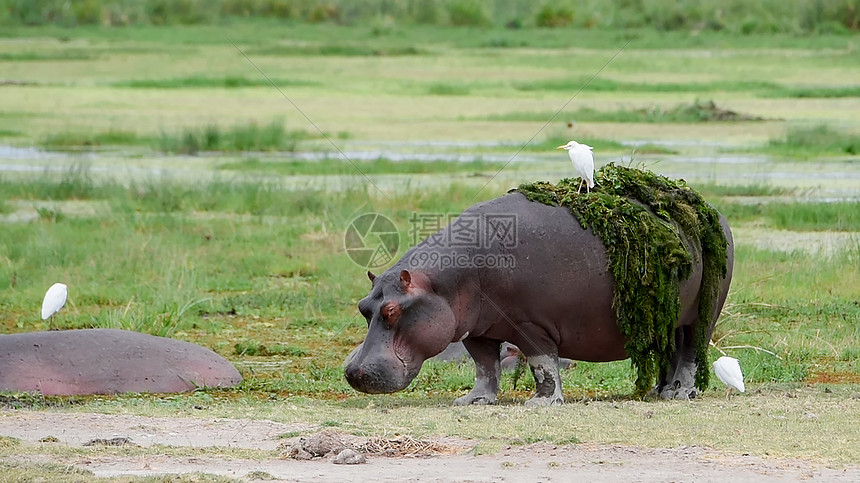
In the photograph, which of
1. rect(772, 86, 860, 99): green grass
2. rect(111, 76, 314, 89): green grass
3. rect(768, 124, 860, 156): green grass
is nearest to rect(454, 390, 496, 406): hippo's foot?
rect(768, 124, 860, 156): green grass

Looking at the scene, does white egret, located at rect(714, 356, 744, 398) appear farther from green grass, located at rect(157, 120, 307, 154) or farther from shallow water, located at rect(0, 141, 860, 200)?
green grass, located at rect(157, 120, 307, 154)

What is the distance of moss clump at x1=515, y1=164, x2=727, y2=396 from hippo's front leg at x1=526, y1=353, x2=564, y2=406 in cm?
41

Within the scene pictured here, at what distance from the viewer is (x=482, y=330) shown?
25.6 feet

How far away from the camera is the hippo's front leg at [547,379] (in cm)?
783

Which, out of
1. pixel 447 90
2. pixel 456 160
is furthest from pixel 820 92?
pixel 456 160

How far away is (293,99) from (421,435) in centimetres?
2447

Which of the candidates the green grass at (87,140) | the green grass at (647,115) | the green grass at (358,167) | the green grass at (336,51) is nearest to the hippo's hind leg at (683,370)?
the green grass at (358,167)

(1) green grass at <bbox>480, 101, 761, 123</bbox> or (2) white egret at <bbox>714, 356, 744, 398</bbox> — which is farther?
(1) green grass at <bbox>480, 101, 761, 123</bbox>

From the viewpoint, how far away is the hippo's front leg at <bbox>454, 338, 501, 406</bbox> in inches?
312

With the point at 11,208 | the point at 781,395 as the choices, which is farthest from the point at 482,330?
the point at 11,208

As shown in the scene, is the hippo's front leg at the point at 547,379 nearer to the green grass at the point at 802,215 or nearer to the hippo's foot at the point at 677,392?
the hippo's foot at the point at 677,392

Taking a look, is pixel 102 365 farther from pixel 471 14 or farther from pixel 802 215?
pixel 471 14

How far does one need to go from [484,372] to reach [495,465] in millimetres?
1734

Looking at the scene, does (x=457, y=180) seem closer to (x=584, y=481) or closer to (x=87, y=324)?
(x=87, y=324)
